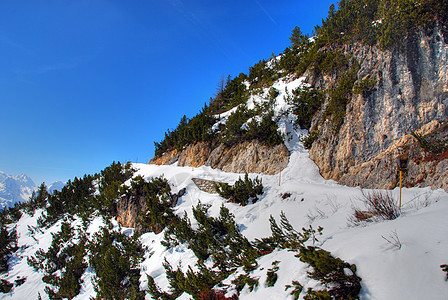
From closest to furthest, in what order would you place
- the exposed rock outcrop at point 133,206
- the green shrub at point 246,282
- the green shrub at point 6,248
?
the green shrub at point 246,282, the exposed rock outcrop at point 133,206, the green shrub at point 6,248

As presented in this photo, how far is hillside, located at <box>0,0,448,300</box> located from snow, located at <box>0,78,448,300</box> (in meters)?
0.04

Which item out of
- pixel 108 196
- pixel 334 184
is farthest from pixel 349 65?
→ pixel 108 196

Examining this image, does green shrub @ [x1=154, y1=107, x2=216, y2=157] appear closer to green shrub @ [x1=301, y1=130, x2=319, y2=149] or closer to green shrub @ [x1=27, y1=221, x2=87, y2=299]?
green shrub @ [x1=301, y1=130, x2=319, y2=149]

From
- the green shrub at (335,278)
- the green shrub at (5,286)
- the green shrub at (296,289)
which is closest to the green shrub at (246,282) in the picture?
the green shrub at (296,289)

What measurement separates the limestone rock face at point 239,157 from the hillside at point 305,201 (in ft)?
0.45

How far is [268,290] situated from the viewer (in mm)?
4246

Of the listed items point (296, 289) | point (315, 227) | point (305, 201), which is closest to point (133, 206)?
point (305, 201)

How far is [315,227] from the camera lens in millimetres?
7887

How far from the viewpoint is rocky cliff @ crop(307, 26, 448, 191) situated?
940cm

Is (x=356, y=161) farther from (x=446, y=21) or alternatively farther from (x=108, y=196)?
(x=108, y=196)

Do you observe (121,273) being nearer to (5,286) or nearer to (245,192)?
(245,192)

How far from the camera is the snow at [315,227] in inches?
118

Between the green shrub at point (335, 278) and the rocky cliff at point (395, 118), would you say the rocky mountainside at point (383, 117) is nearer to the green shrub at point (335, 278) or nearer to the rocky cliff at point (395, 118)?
the rocky cliff at point (395, 118)


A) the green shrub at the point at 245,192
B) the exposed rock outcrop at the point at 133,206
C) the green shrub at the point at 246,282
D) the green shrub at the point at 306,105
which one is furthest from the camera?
the green shrub at the point at 306,105
